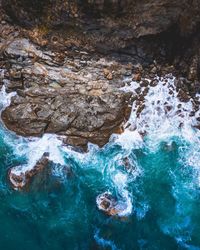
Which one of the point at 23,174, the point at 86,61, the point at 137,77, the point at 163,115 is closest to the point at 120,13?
the point at 86,61

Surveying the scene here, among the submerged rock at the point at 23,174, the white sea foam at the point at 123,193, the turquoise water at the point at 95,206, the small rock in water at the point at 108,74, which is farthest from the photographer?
the small rock in water at the point at 108,74

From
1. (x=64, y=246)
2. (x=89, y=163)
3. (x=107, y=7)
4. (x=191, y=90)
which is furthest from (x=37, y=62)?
(x=64, y=246)

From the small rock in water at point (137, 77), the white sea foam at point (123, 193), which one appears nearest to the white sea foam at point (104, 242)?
the white sea foam at point (123, 193)

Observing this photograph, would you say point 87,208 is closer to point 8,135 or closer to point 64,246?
point 64,246

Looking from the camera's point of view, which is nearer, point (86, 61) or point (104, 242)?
point (104, 242)

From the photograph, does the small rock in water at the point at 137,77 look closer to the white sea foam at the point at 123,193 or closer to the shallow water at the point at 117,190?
the shallow water at the point at 117,190

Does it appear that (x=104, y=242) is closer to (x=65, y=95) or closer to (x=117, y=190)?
(x=117, y=190)
